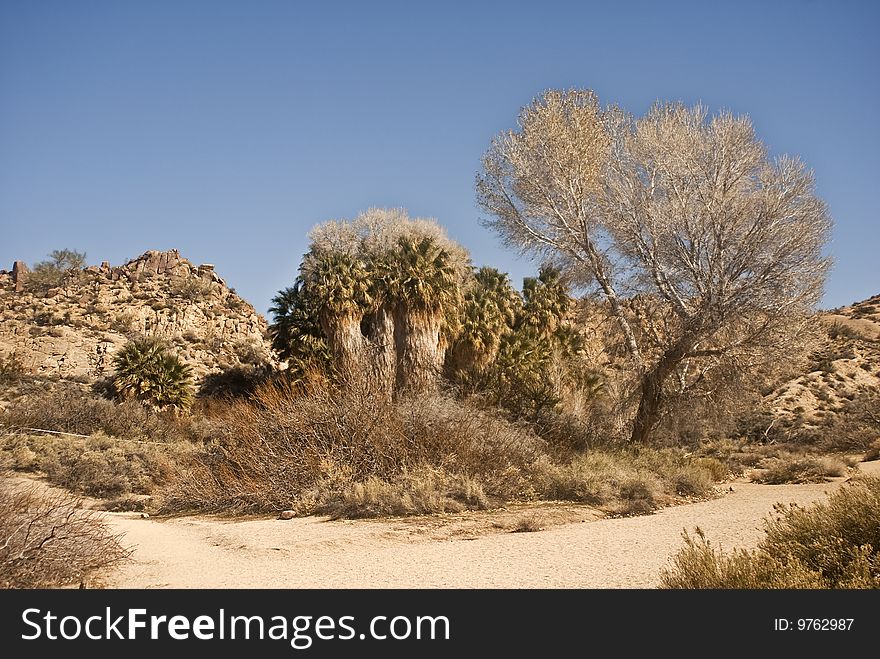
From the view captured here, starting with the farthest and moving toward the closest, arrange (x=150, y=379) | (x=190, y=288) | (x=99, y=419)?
(x=190, y=288) → (x=150, y=379) → (x=99, y=419)

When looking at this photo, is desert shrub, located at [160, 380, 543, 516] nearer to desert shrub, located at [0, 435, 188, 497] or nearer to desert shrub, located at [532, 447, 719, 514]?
desert shrub, located at [532, 447, 719, 514]

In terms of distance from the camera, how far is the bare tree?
18.0 meters

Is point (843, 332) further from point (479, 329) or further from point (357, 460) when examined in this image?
point (357, 460)

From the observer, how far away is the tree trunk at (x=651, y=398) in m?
19.5

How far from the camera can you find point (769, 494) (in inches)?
562

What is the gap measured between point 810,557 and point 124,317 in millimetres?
46239

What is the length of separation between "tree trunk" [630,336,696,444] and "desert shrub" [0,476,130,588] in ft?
51.4

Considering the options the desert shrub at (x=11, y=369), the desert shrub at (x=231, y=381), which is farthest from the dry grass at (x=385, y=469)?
the desert shrub at (x=11, y=369)

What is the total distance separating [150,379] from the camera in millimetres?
28375

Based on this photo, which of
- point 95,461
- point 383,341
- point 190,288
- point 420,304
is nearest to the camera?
point 95,461

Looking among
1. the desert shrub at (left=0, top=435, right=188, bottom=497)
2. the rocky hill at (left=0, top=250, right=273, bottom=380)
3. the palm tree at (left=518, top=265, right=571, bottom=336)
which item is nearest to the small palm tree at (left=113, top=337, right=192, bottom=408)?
the desert shrub at (left=0, top=435, right=188, bottom=497)

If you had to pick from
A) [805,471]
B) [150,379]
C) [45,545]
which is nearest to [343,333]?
[150,379]
